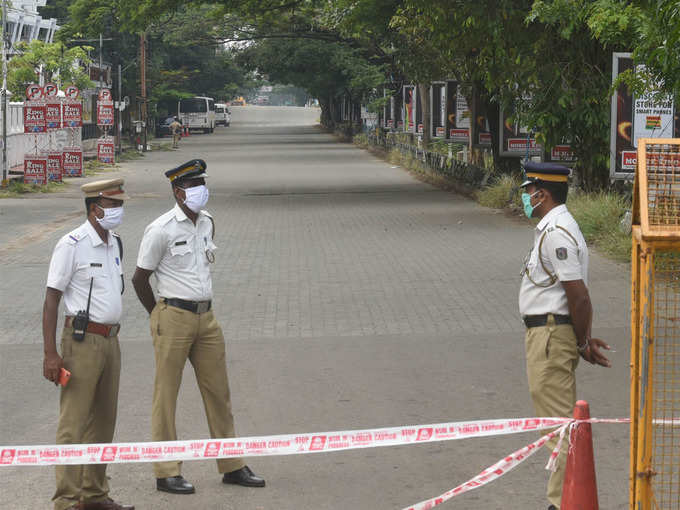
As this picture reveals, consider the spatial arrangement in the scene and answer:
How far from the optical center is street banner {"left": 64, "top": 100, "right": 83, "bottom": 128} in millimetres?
30766

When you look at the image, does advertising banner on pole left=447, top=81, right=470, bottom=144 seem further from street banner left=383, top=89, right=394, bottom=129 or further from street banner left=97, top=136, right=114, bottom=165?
street banner left=383, top=89, right=394, bottom=129

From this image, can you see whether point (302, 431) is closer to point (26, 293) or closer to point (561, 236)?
point (561, 236)

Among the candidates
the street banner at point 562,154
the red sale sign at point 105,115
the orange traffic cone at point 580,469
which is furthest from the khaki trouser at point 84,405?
the red sale sign at point 105,115

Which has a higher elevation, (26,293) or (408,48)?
(408,48)

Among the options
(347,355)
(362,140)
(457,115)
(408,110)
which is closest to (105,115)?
(408,110)

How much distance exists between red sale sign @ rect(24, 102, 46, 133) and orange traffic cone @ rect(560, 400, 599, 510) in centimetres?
2565

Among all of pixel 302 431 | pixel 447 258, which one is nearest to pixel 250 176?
pixel 447 258

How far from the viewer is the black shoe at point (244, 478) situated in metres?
5.89

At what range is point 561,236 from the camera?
17.3ft

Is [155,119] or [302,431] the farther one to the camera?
[155,119]

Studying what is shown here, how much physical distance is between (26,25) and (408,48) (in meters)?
60.4

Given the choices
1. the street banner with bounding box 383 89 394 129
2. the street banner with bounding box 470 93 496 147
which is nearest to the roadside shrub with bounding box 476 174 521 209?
the street banner with bounding box 470 93 496 147

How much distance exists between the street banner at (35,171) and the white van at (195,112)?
158 ft

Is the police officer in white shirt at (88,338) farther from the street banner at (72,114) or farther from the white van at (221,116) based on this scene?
the white van at (221,116)
